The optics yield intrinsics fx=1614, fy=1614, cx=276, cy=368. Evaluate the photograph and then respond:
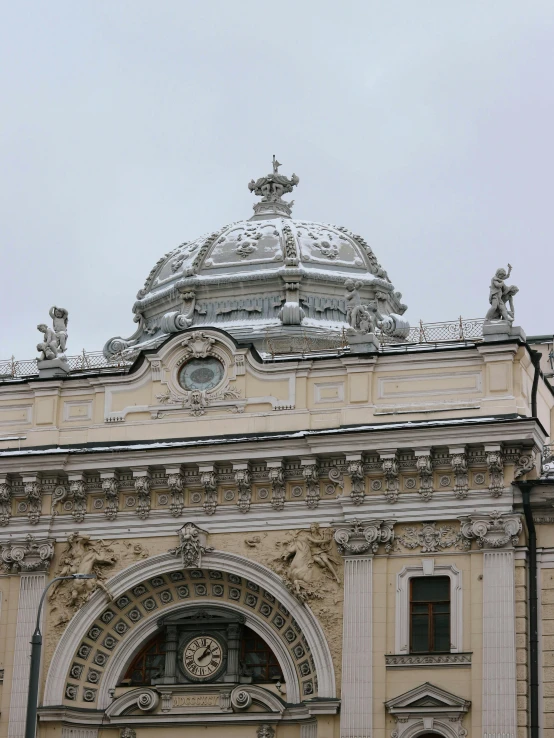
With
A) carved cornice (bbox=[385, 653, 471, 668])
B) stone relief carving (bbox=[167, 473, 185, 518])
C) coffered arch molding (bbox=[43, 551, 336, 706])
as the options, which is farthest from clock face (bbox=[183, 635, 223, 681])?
carved cornice (bbox=[385, 653, 471, 668])

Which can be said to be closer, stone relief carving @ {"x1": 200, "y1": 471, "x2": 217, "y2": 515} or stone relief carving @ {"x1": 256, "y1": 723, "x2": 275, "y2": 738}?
stone relief carving @ {"x1": 256, "y1": 723, "x2": 275, "y2": 738}

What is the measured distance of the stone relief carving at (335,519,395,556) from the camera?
31.7m

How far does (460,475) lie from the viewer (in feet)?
103

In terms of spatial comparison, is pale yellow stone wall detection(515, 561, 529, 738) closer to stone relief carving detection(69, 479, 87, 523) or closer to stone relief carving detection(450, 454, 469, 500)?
stone relief carving detection(450, 454, 469, 500)

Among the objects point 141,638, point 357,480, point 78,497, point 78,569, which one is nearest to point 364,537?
point 357,480

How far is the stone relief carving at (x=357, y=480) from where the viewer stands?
32.0m

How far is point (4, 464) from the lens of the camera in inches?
1344

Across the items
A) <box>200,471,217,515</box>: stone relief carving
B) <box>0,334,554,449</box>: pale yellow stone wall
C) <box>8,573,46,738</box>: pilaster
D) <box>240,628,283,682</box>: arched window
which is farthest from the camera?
<box>200,471,217,515</box>: stone relief carving

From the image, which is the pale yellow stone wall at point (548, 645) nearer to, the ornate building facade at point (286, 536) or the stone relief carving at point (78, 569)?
the ornate building facade at point (286, 536)

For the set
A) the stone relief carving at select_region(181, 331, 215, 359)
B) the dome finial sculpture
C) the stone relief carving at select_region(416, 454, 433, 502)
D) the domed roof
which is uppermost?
the dome finial sculpture

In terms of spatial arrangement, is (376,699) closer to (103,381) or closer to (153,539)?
(153,539)

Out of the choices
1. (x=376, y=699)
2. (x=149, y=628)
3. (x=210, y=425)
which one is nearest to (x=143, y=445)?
(x=210, y=425)

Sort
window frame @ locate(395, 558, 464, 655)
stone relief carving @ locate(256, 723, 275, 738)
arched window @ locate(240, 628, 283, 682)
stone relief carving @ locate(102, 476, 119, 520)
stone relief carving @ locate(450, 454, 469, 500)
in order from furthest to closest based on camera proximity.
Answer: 1. stone relief carving @ locate(102, 476, 119, 520)
2. arched window @ locate(240, 628, 283, 682)
3. stone relief carving @ locate(256, 723, 275, 738)
4. stone relief carving @ locate(450, 454, 469, 500)
5. window frame @ locate(395, 558, 464, 655)

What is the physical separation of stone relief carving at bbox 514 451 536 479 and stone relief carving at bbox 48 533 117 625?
28.0ft
